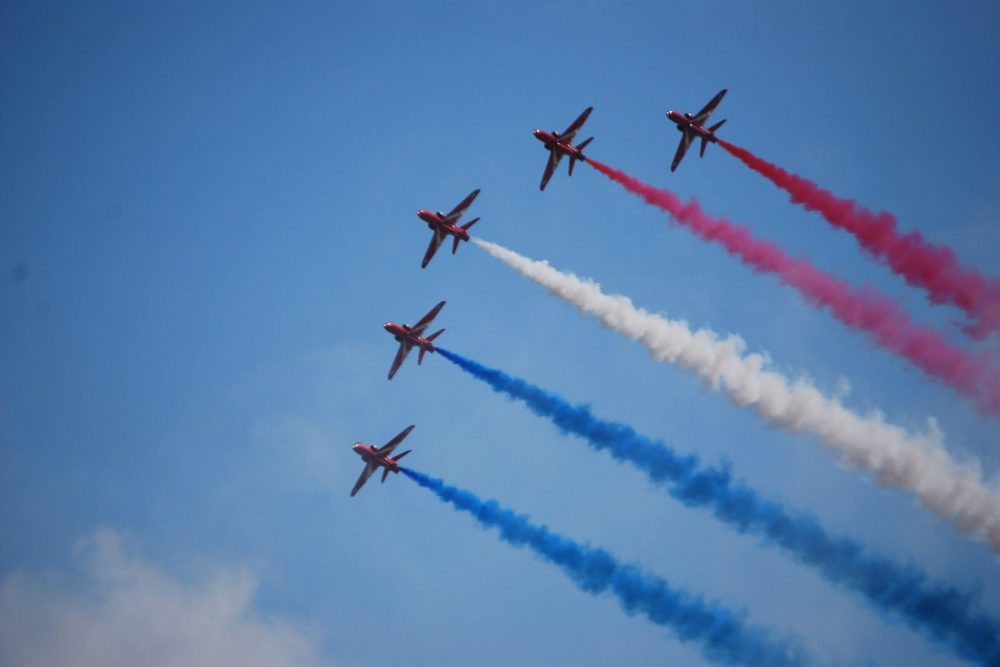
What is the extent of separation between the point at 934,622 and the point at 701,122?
2835cm

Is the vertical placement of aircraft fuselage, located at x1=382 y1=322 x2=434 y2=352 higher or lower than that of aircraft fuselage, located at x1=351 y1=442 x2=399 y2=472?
higher

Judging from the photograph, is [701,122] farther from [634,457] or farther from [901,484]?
[901,484]

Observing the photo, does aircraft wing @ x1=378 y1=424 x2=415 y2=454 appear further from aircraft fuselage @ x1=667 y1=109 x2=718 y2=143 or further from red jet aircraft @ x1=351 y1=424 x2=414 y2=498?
aircraft fuselage @ x1=667 y1=109 x2=718 y2=143

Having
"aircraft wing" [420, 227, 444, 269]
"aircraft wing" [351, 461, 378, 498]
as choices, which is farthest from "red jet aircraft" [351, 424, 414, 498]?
"aircraft wing" [420, 227, 444, 269]

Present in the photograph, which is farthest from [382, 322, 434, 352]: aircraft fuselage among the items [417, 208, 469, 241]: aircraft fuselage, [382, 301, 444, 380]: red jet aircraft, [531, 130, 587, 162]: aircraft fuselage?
[531, 130, 587, 162]: aircraft fuselage

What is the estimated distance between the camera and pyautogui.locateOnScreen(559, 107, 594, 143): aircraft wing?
54.4 meters

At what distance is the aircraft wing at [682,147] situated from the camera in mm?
53875

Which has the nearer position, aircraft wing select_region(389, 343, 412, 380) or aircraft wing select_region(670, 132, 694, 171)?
aircraft wing select_region(670, 132, 694, 171)

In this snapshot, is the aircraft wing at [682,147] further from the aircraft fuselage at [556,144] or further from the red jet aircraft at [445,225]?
the red jet aircraft at [445,225]

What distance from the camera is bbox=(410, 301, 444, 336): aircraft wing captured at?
57.7 meters

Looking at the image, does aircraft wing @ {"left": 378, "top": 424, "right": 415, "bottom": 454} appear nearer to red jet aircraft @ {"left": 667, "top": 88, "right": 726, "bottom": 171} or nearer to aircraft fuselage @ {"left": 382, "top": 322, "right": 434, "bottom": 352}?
aircraft fuselage @ {"left": 382, "top": 322, "right": 434, "bottom": 352}

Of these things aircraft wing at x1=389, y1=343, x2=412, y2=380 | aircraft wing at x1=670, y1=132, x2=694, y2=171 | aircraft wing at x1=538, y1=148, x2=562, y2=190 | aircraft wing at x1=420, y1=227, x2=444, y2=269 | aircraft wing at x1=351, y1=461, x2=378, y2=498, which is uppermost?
aircraft wing at x1=670, y1=132, x2=694, y2=171

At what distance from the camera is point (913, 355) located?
148 feet

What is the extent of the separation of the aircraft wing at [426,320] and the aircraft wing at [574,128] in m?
12.2
